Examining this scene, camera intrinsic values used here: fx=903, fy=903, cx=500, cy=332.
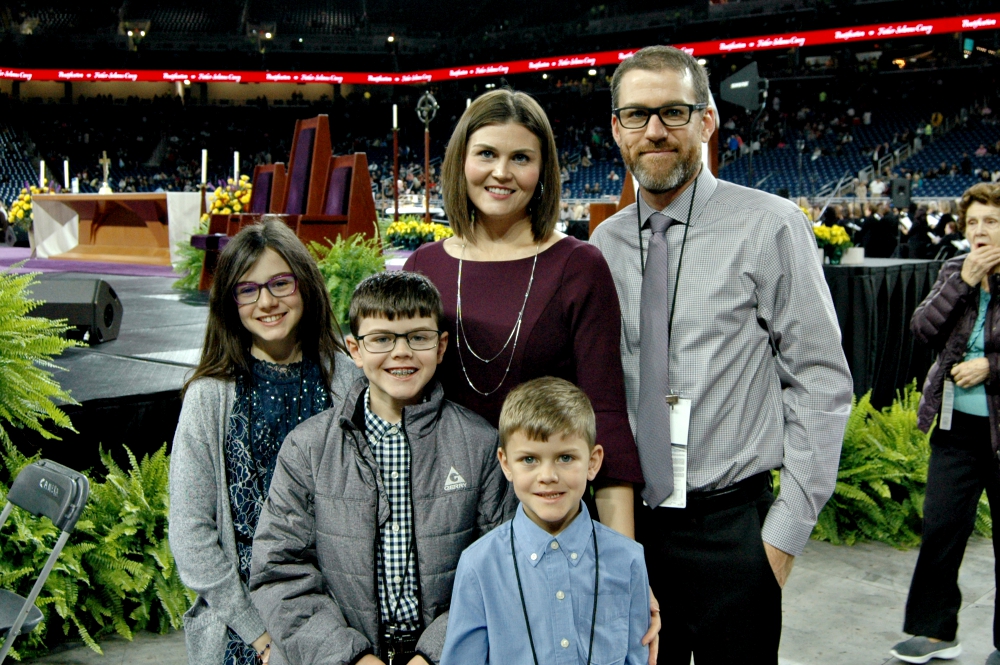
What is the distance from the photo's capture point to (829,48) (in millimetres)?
34438

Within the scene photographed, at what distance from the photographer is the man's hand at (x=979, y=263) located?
3.11 meters

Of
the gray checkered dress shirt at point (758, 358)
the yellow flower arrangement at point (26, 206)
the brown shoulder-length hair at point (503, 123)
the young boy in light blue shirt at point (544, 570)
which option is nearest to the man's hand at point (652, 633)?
the young boy in light blue shirt at point (544, 570)

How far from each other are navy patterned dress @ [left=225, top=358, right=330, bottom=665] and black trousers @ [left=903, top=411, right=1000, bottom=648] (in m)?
2.24

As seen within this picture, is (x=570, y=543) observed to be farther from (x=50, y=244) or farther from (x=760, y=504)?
(x=50, y=244)

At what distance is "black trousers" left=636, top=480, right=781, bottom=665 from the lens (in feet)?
6.19

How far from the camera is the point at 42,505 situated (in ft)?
7.97

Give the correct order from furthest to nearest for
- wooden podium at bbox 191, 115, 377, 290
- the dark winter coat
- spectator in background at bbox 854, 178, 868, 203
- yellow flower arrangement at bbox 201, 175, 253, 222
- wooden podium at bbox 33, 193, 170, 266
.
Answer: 1. spectator in background at bbox 854, 178, 868, 203
2. wooden podium at bbox 33, 193, 170, 266
3. yellow flower arrangement at bbox 201, 175, 253, 222
4. wooden podium at bbox 191, 115, 377, 290
5. the dark winter coat

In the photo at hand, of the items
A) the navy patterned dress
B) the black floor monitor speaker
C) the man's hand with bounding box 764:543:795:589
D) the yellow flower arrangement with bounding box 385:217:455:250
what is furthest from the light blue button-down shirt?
the yellow flower arrangement with bounding box 385:217:455:250

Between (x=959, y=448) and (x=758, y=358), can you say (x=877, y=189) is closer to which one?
(x=959, y=448)

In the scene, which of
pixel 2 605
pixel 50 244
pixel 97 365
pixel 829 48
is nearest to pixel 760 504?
pixel 2 605

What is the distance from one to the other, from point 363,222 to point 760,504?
671cm

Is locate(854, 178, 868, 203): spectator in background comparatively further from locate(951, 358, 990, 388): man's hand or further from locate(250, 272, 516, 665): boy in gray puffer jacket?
locate(250, 272, 516, 665): boy in gray puffer jacket

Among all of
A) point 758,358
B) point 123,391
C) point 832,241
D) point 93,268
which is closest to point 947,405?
point 758,358

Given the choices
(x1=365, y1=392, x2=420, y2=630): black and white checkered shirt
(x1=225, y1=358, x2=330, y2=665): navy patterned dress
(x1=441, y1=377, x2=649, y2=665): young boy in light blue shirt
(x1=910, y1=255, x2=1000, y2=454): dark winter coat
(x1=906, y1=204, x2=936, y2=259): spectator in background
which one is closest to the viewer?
(x1=441, y1=377, x2=649, y2=665): young boy in light blue shirt
